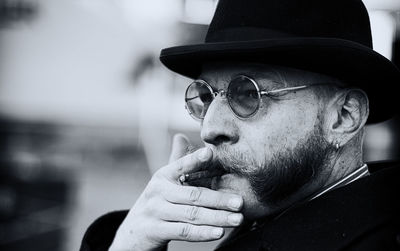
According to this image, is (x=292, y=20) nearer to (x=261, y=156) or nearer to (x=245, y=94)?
(x=245, y=94)

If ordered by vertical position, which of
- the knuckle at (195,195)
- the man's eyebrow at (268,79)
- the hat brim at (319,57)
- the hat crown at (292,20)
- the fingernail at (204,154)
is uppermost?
the hat crown at (292,20)

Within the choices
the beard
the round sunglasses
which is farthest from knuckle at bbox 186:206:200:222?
the round sunglasses

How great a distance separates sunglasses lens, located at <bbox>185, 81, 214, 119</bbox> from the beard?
0.30 m

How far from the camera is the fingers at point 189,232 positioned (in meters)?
1.83

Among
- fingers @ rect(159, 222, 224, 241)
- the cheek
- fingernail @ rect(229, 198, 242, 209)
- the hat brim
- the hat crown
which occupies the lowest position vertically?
fingers @ rect(159, 222, 224, 241)

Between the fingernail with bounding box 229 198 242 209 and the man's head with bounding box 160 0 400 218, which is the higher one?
the man's head with bounding box 160 0 400 218

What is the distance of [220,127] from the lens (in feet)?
6.75

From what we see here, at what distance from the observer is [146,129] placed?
6531mm

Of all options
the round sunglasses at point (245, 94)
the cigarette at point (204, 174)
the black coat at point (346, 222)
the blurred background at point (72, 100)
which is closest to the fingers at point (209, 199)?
the cigarette at point (204, 174)

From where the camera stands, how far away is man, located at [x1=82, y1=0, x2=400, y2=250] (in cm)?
188

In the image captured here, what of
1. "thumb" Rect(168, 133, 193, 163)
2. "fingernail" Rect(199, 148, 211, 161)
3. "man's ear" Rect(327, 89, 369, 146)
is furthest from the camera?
"thumb" Rect(168, 133, 193, 163)

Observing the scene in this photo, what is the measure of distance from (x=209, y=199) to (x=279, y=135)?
0.42m

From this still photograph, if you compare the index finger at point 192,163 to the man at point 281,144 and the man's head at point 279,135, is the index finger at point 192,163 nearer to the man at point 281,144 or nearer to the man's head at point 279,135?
the man at point 281,144

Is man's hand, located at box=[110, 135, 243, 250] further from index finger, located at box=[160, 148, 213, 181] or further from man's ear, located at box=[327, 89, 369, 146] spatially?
man's ear, located at box=[327, 89, 369, 146]
